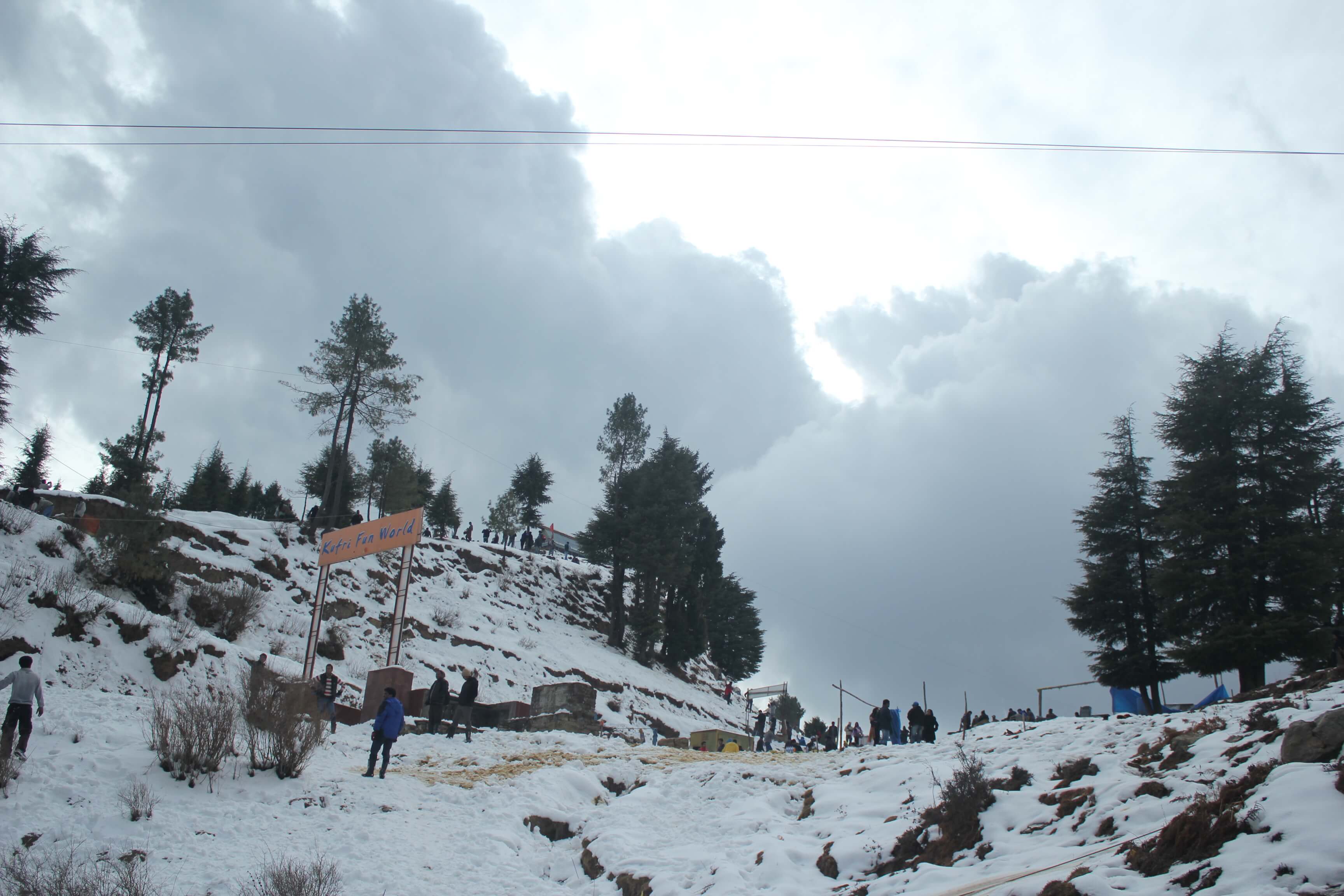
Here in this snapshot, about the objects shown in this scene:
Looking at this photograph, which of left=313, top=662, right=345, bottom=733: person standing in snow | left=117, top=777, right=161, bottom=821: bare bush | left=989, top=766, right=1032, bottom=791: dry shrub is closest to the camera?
left=117, top=777, right=161, bottom=821: bare bush

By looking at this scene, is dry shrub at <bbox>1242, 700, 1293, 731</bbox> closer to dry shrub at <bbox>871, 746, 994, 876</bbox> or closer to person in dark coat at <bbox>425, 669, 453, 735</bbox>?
dry shrub at <bbox>871, 746, 994, 876</bbox>

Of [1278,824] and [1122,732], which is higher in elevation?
[1122,732]

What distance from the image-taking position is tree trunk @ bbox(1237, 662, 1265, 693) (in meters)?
20.6

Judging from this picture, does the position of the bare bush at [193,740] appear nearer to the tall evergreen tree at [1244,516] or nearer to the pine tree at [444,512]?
the tall evergreen tree at [1244,516]

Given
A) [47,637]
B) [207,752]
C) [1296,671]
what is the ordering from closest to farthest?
[207,752]
[47,637]
[1296,671]

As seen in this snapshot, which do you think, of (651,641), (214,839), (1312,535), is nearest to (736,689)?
(651,641)

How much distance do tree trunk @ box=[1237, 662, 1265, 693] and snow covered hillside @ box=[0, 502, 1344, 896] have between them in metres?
10.1

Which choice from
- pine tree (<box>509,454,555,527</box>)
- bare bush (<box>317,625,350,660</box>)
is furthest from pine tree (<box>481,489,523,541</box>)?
bare bush (<box>317,625,350,660</box>)

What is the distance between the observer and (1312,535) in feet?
67.8

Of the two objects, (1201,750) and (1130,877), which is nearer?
(1130,877)

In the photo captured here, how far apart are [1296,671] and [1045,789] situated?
51.2 feet

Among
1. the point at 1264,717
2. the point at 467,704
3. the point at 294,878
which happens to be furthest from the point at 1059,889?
the point at 467,704

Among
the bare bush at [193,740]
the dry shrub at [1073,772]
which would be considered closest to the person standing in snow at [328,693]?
the bare bush at [193,740]

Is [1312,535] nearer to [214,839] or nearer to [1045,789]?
[1045,789]
